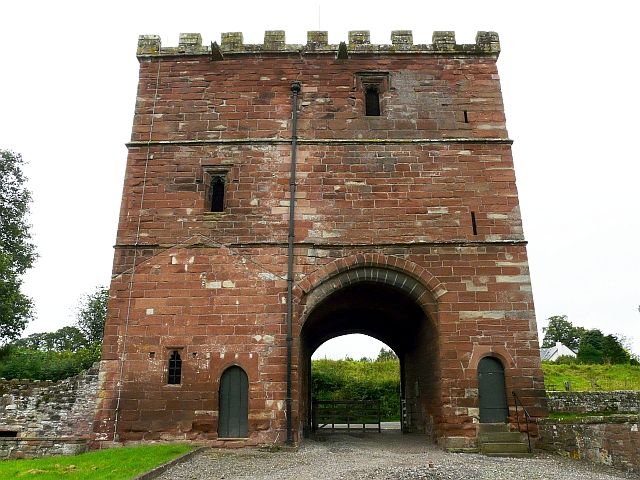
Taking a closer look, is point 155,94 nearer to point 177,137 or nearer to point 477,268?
point 177,137

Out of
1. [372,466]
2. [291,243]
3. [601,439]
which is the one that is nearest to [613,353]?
[601,439]

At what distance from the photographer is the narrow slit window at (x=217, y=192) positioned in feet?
42.0

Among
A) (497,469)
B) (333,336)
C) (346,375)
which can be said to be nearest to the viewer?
(497,469)

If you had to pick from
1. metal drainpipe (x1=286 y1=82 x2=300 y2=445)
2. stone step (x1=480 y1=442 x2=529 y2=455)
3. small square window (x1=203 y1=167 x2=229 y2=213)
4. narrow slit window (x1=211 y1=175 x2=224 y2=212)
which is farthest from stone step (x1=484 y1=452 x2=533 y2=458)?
narrow slit window (x1=211 y1=175 x2=224 y2=212)

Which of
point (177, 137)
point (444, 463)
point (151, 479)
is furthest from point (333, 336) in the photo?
point (151, 479)

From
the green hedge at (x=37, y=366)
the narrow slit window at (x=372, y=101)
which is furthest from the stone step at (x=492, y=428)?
the green hedge at (x=37, y=366)

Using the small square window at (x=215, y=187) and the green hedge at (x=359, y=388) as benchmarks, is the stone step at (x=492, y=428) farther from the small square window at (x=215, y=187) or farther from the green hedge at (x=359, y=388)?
the green hedge at (x=359, y=388)

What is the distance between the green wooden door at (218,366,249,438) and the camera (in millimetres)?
10969

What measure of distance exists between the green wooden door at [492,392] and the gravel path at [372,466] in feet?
3.76

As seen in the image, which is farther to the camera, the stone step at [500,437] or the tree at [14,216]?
the tree at [14,216]

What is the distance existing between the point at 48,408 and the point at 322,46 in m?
11.1

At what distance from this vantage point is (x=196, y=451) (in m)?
9.97

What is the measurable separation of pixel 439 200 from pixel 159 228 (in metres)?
6.27

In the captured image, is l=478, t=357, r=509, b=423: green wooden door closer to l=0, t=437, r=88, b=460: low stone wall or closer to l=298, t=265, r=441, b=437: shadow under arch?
l=298, t=265, r=441, b=437: shadow under arch
